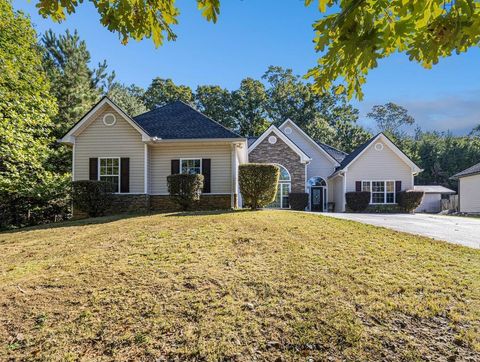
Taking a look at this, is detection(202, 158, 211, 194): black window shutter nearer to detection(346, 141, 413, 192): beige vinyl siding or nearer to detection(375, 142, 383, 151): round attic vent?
detection(346, 141, 413, 192): beige vinyl siding

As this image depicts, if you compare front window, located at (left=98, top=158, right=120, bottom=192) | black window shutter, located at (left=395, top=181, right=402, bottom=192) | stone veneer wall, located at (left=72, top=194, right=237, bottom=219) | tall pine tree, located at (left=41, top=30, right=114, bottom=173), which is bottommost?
stone veneer wall, located at (left=72, top=194, right=237, bottom=219)

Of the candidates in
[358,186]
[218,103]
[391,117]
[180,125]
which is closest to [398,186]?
[358,186]

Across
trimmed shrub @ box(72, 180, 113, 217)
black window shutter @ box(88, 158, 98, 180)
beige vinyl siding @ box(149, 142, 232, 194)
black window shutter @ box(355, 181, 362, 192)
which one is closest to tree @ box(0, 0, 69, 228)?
black window shutter @ box(88, 158, 98, 180)

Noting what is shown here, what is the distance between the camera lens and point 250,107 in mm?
39625

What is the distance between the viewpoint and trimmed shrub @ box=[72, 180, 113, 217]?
41.4ft

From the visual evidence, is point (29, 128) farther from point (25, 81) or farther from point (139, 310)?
point (139, 310)

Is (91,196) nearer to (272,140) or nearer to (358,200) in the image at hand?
(272,140)

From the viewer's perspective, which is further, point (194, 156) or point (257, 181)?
point (194, 156)

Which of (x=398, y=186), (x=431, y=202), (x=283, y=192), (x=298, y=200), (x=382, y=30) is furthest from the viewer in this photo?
(x=431, y=202)

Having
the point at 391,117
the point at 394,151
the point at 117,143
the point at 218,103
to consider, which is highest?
the point at 391,117

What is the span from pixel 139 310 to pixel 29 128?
14395mm

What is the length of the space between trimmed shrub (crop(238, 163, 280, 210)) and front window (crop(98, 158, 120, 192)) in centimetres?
598

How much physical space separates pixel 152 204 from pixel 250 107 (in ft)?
90.3

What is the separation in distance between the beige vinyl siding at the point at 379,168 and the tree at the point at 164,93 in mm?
23998
